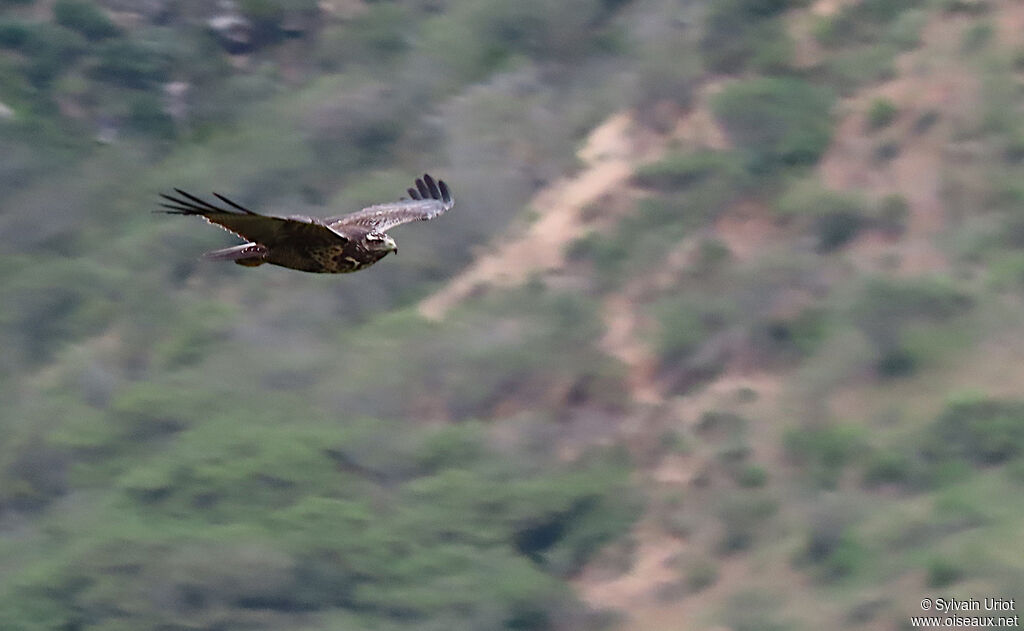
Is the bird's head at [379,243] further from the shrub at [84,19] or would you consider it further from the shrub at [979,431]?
the shrub at [84,19]

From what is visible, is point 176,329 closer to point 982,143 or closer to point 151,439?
point 151,439

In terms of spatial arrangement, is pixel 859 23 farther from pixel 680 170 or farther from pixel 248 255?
pixel 248 255

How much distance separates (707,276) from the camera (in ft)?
74.3

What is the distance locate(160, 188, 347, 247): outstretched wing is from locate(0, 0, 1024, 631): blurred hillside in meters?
12.2

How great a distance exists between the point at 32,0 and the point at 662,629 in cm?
1494

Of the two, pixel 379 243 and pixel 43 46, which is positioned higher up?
pixel 43 46

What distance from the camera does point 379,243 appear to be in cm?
729

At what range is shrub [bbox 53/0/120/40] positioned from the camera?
Answer: 2594 centimetres

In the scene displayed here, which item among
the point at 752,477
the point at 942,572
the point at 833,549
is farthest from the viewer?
the point at 752,477

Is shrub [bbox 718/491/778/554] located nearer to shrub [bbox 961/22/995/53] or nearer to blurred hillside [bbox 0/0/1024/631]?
blurred hillside [bbox 0/0/1024/631]

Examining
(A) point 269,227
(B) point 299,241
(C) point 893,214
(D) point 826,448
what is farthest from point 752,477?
(A) point 269,227

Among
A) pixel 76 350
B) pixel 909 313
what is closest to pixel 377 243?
pixel 909 313

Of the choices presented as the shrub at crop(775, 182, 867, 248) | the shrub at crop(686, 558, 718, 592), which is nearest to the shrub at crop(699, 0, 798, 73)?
the shrub at crop(775, 182, 867, 248)

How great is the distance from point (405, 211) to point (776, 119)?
16.2 metres
